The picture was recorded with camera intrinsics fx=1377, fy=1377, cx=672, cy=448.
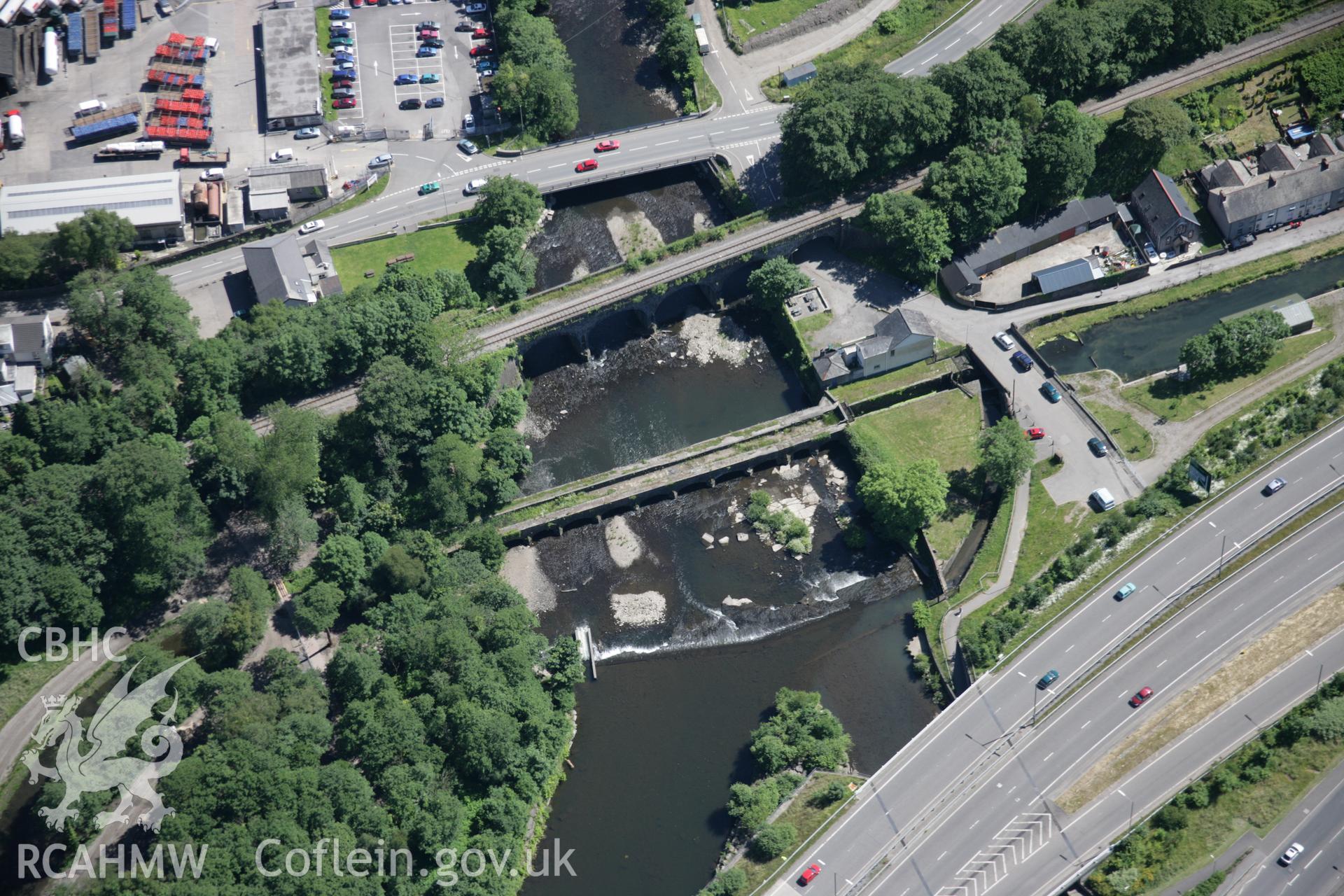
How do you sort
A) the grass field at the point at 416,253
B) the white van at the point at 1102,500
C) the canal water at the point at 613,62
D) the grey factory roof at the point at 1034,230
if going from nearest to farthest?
the white van at the point at 1102,500 → the grey factory roof at the point at 1034,230 → the grass field at the point at 416,253 → the canal water at the point at 613,62

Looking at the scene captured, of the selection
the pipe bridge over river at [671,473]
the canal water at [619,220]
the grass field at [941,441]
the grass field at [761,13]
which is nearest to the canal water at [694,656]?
the pipe bridge over river at [671,473]

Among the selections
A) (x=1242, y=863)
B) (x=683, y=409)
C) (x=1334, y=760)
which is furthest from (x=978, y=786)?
(x=683, y=409)

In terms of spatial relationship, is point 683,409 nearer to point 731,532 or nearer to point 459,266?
point 731,532

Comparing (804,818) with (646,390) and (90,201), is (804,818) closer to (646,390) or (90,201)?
(646,390)

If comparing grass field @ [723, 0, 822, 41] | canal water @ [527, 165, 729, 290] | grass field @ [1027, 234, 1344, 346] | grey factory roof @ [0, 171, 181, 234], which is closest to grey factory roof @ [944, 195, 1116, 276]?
grass field @ [1027, 234, 1344, 346]

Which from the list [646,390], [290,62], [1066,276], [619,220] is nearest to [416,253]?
[619,220]

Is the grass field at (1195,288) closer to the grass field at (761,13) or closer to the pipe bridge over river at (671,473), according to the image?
the pipe bridge over river at (671,473)
